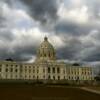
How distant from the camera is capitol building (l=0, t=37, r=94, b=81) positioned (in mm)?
154375

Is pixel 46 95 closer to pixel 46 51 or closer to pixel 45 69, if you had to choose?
pixel 45 69

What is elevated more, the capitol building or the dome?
the dome

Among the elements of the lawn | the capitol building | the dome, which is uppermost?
the dome

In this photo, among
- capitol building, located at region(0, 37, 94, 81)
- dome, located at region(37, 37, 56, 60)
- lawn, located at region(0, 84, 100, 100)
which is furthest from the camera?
dome, located at region(37, 37, 56, 60)

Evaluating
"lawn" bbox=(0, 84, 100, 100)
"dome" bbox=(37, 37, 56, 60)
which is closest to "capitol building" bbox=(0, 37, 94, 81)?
"dome" bbox=(37, 37, 56, 60)

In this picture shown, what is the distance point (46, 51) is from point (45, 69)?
18.0 meters

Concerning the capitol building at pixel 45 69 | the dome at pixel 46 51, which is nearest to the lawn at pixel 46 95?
the capitol building at pixel 45 69

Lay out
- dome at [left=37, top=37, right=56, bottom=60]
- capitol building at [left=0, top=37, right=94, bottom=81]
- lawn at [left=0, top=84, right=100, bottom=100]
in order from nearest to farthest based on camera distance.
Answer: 1. lawn at [left=0, top=84, right=100, bottom=100]
2. capitol building at [left=0, top=37, right=94, bottom=81]
3. dome at [left=37, top=37, right=56, bottom=60]

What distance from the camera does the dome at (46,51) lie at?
176 m

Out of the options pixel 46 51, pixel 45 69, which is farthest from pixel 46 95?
pixel 46 51

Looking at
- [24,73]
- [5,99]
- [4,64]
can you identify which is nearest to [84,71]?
[24,73]

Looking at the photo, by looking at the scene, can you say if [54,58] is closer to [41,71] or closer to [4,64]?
[41,71]

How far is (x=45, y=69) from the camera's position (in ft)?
526

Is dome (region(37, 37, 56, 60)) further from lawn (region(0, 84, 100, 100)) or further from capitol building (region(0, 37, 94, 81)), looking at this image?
lawn (region(0, 84, 100, 100))
